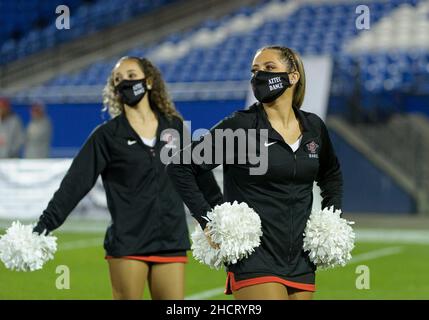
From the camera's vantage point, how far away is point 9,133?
61.9 ft

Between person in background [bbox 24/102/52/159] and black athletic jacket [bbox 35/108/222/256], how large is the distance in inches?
498

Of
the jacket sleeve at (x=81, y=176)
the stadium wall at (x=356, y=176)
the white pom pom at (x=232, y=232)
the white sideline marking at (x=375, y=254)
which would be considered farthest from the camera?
the stadium wall at (x=356, y=176)

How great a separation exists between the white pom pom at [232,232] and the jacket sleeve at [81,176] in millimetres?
1275

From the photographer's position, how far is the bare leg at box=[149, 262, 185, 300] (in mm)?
5852

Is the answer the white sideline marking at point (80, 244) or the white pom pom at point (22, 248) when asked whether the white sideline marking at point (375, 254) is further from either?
the white pom pom at point (22, 248)

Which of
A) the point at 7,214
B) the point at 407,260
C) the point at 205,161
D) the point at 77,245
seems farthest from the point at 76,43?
the point at 205,161

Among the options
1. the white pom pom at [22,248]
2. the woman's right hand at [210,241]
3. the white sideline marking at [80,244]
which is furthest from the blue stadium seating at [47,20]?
the woman's right hand at [210,241]

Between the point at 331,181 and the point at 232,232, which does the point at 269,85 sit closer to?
the point at 331,181

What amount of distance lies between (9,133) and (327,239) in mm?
14875

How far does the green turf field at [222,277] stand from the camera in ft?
31.4

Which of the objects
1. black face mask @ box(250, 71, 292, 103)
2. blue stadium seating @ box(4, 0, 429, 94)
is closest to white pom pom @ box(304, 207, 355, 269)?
black face mask @ box(250, 71, 292, 103)

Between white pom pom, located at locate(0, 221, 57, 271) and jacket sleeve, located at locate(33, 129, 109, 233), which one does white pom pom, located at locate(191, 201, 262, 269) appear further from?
jacket sleeve, located at locate(33, 129, 109, 233)
